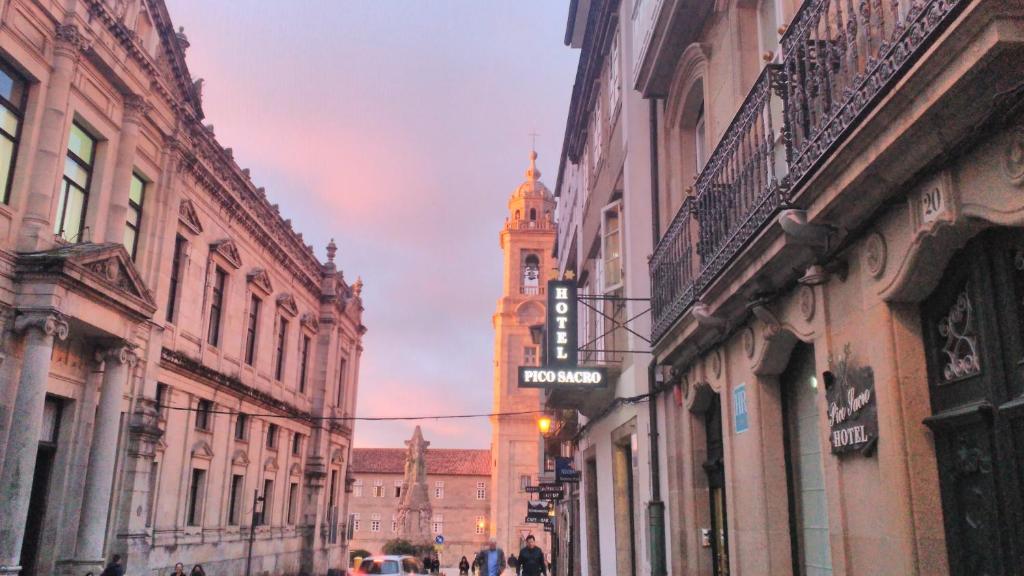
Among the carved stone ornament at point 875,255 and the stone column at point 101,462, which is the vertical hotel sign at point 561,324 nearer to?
the carved stone ornament at point 875,255

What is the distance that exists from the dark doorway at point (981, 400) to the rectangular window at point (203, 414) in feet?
81.3

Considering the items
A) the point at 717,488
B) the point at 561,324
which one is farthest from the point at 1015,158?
the point at 561,324

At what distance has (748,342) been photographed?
8.27 metres

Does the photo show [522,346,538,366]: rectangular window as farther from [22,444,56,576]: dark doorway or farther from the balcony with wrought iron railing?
the balcony with wrought iron railing

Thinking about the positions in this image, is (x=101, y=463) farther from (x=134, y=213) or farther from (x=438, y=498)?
(x=438, y=498)

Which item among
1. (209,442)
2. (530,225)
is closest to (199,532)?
(209,442)

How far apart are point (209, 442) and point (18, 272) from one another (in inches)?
510

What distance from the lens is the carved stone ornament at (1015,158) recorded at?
12.7 feet

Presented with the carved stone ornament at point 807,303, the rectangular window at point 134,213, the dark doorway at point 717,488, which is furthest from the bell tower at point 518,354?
the carved stone ornament at point 807,303

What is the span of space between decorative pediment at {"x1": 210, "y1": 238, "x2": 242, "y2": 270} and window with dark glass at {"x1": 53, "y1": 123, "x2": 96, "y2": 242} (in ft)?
29.3

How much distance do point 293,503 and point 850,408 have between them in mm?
34275

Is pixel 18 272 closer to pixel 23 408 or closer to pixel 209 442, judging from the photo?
pixel 23 408

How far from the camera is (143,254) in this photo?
21.2 metres

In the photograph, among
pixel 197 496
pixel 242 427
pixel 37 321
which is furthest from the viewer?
pixel 242 427
